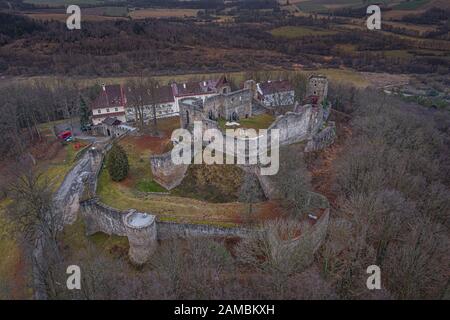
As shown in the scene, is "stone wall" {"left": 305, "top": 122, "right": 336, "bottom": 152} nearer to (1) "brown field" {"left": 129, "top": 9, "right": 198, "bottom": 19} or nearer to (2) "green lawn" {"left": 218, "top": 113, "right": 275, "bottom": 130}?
(2) "green lawn" {"left": 218, "top": 113, "right": 275, "bottom": 130}

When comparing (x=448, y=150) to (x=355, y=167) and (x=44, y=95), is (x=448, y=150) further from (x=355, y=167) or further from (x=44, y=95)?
(x=44, y=95)

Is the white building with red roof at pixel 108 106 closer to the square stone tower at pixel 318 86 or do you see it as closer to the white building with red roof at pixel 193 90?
the white building with red roof at pixel 193 90

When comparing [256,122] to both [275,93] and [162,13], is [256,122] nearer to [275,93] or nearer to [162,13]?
[275,93]

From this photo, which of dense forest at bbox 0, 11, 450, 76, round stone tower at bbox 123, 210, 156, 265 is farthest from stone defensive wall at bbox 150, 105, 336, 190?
dense forest at bbox 0, 11, 450, 76

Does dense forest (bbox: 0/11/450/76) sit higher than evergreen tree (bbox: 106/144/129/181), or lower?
higher

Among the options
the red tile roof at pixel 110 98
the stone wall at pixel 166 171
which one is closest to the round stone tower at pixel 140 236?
the stone wall at pixel 166 171

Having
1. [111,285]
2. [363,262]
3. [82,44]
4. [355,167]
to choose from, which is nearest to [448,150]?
[355,167]
